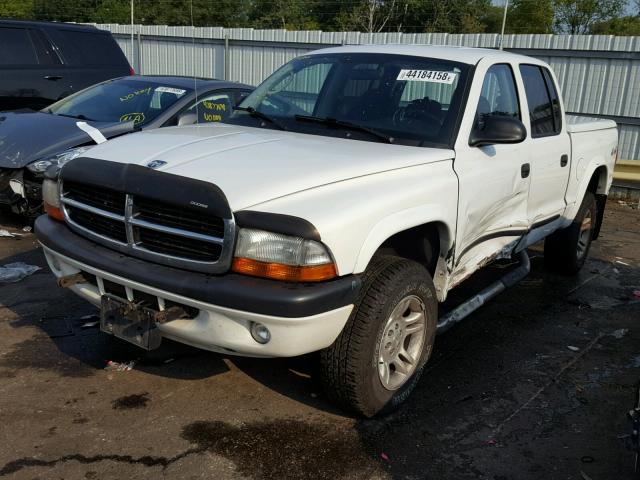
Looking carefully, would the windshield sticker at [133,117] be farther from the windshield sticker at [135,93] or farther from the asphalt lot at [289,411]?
the asphalt lot at [289,411]

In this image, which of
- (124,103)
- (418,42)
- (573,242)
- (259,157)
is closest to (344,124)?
(259,157)

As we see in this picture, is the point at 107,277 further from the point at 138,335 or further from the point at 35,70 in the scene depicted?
the point at 35,70

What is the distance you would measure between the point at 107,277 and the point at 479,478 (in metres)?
1.99

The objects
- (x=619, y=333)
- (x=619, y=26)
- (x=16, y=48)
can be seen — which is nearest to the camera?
(x=619, y=333)

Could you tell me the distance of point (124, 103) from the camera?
7027 millimetres

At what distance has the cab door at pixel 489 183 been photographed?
3.88 metres

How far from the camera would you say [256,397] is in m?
3.69

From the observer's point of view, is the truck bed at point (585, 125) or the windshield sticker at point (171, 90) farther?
the windshield sticker at point (171, 90)

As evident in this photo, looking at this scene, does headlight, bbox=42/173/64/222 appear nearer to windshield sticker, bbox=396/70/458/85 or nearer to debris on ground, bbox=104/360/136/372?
debris on ground, bbox=104/360/136/372

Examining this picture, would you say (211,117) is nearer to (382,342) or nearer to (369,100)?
(369,100)

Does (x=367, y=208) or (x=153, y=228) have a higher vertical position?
(x=367, y=208)

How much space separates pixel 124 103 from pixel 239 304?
487 centimetres

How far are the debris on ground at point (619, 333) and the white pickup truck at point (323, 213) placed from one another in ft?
3.17

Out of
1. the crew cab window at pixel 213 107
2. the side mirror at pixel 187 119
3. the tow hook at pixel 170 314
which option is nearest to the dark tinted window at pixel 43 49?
the crew cab window at pixel 213 107
